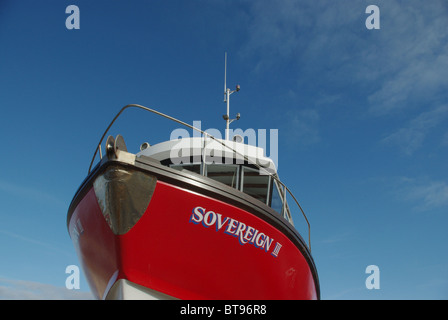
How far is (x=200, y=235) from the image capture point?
15.8 ft

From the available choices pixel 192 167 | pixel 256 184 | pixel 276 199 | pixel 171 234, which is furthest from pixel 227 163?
pixel 171 234

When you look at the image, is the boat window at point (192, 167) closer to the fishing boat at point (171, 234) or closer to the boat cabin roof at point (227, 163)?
the boat cabin roof at point (227, 163)

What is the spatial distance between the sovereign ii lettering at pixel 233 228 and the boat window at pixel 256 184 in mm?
1541

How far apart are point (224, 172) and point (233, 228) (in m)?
1.77

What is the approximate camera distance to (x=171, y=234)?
186 inches

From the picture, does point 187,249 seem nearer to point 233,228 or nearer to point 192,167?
point 233,228

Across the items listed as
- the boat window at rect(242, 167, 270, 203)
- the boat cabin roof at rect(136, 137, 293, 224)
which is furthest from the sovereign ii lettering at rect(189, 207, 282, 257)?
the boat window at rect(242, 167, 270, 203)

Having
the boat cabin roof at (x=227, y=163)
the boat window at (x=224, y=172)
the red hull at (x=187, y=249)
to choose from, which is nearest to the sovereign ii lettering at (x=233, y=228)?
the red hull at (x=187, y=249)

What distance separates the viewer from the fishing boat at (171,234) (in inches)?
183

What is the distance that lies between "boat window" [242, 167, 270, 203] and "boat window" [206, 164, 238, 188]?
304mm

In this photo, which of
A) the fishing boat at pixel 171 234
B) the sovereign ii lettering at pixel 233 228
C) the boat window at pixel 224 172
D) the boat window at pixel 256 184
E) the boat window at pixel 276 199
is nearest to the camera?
the fishing boat at pixel 171 234
